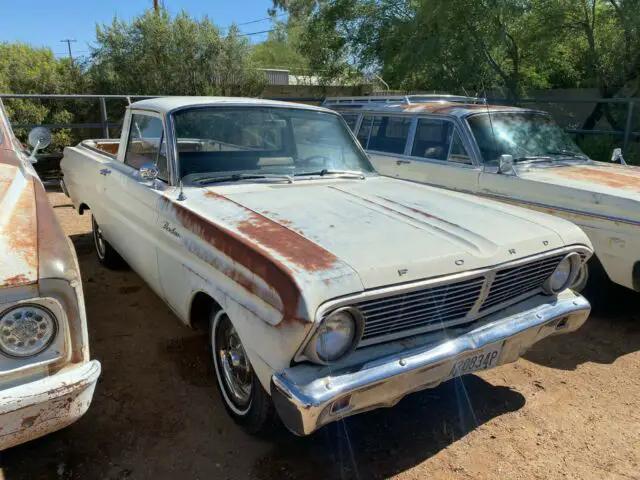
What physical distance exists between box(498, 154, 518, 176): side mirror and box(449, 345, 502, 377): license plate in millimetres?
2707

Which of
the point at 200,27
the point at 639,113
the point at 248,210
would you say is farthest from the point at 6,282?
the point at 200,27

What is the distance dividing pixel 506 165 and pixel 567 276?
2095 mm

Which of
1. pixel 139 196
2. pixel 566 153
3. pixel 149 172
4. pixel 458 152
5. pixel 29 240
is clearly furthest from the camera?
pixel 566 153

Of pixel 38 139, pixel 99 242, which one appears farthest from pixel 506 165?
pixel 38 139

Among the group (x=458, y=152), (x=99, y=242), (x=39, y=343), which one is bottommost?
(x=99, y=242)

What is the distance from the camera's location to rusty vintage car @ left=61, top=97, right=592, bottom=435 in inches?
87.2

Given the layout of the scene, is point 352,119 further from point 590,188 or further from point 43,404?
point 43,404

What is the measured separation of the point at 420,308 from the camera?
2.45m

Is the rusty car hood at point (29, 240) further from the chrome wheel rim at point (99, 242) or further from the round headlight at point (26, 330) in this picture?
the chrome wheel rim at point (99, 242)

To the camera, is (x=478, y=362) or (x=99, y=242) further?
(x=99, y=242)

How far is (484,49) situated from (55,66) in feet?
36.1

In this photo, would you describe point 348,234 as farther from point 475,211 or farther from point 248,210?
point 475,211

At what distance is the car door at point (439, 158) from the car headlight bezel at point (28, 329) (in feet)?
13.8

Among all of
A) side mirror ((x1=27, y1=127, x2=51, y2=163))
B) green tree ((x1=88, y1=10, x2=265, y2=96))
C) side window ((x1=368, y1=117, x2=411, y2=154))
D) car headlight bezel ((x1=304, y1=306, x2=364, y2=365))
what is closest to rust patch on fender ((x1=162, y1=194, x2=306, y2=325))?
car headlight bezel ((x1=304, y1=306, x2=364, y2=365))
